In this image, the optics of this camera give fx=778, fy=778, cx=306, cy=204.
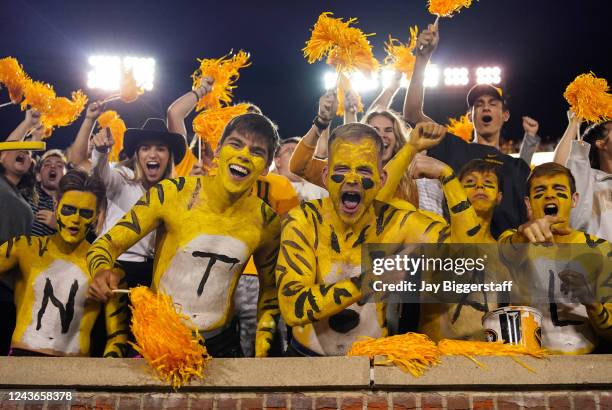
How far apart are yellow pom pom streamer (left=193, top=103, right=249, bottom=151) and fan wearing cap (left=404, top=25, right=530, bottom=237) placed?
1300mm

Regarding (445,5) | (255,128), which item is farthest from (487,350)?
(445,5)

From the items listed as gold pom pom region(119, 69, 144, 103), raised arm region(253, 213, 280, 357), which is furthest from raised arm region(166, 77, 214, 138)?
raised arm region(253, 213, 280, 357)

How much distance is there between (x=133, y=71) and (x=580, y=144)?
13.6ft

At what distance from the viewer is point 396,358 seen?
3.81 m

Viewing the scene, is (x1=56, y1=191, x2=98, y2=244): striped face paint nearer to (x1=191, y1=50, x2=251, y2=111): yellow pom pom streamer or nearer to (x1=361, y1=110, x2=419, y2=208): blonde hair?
(x1=191, y1=50, x2=251, y2=111): yellow pom pom streamer

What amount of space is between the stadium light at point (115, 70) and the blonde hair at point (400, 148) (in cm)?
265

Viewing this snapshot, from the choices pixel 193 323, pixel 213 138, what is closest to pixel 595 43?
pixel 213 138

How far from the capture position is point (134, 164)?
5.79 m

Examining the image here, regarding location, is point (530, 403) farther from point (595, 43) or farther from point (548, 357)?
point (595, 43)

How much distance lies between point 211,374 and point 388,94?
3171 millimetres

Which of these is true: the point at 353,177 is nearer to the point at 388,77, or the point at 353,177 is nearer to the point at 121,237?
the point at 121,237

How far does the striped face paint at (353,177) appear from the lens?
4.60m

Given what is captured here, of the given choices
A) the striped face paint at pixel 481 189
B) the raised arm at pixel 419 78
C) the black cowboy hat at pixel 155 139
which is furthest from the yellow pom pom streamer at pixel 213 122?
the striped face paint at pixel 481 189

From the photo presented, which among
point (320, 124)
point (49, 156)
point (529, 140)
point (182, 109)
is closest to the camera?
point (320, 124)
